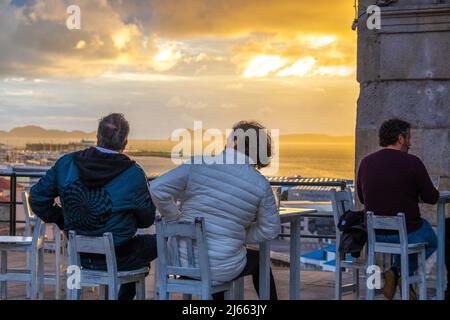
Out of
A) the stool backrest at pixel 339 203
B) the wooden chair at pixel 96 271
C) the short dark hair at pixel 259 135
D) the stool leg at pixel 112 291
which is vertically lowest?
the stool leg at pixel 112 291

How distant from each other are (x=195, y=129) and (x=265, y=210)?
123 centimetres

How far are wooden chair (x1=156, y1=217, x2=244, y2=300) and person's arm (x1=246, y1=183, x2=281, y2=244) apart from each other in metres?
0.31

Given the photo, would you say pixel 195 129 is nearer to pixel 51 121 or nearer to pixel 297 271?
pixel 297 271

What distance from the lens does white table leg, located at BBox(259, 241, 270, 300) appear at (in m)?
5.00

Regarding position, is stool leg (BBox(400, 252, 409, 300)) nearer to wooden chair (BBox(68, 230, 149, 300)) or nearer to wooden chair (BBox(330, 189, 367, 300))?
wooden chair (BBox(330, 189, 367, 300))

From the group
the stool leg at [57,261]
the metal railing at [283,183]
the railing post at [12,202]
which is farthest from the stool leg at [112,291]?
the railing post at [12,202]

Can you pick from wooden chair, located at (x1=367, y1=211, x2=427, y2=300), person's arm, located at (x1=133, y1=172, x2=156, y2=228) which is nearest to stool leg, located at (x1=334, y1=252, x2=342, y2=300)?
wooden chair, located at (x1=367, y1=211, x2=427, y2=300)

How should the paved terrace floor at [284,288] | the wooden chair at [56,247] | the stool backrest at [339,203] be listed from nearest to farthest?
the stool backrest at [339,203] < the wooden chair at [56,247] < the paved terrace floor at [284,288]

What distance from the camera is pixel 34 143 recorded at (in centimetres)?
7456

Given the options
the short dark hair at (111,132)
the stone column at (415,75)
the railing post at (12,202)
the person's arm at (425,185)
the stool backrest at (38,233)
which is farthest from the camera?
the railing post at (12,202)

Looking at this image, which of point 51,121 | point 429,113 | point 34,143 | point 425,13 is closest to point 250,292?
point 429,113

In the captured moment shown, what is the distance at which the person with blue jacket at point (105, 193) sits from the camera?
457 centimetres

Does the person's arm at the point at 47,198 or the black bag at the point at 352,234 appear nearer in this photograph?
the person's arm at the point at 47,198

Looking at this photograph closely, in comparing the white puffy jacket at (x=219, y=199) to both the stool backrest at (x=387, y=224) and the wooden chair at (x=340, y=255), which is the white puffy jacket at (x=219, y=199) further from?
the wooden chair at (x=340, y=255)
